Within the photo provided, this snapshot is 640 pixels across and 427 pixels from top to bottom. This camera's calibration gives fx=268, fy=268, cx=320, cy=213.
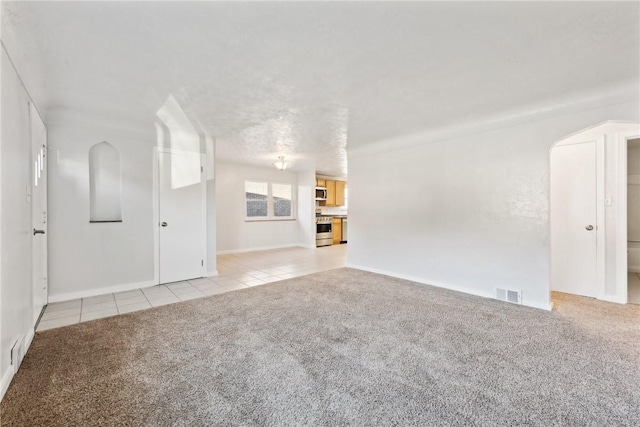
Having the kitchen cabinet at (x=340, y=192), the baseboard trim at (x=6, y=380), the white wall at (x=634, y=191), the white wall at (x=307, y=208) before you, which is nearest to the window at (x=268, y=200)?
the white wall at (x=307, y=208)

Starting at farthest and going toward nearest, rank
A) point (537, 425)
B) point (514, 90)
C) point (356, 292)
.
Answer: point (356, 292) < point (514, 90) < point (537, 425)

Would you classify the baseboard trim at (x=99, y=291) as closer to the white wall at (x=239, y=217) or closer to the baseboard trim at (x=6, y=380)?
the baseboard trim at (x=6, y=380)

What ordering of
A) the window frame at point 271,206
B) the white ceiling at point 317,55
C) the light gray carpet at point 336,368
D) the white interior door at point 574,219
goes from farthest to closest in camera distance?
the window frame at point 271,206 < the white interior door at point 574,219 < the white ceiling at point 317,55 < the light gray carpet at point 336,368

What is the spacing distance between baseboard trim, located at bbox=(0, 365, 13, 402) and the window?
5.72 metres

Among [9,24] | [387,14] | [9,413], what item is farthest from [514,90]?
[9,413]

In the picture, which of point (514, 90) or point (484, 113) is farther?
point (484, 113)

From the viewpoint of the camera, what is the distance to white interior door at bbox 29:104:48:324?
258 cm

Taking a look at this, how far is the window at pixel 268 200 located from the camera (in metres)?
7.46

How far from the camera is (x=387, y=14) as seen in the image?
1.60m

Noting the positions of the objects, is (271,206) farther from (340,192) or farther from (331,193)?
(340,192)

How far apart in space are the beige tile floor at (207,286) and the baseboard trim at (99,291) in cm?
7

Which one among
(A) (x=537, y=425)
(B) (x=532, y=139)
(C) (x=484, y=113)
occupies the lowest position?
(A) (x=537, y=425)

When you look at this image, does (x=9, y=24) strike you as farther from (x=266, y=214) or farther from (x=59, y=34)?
(x=266, y=214)

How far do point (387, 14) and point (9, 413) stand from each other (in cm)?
312
